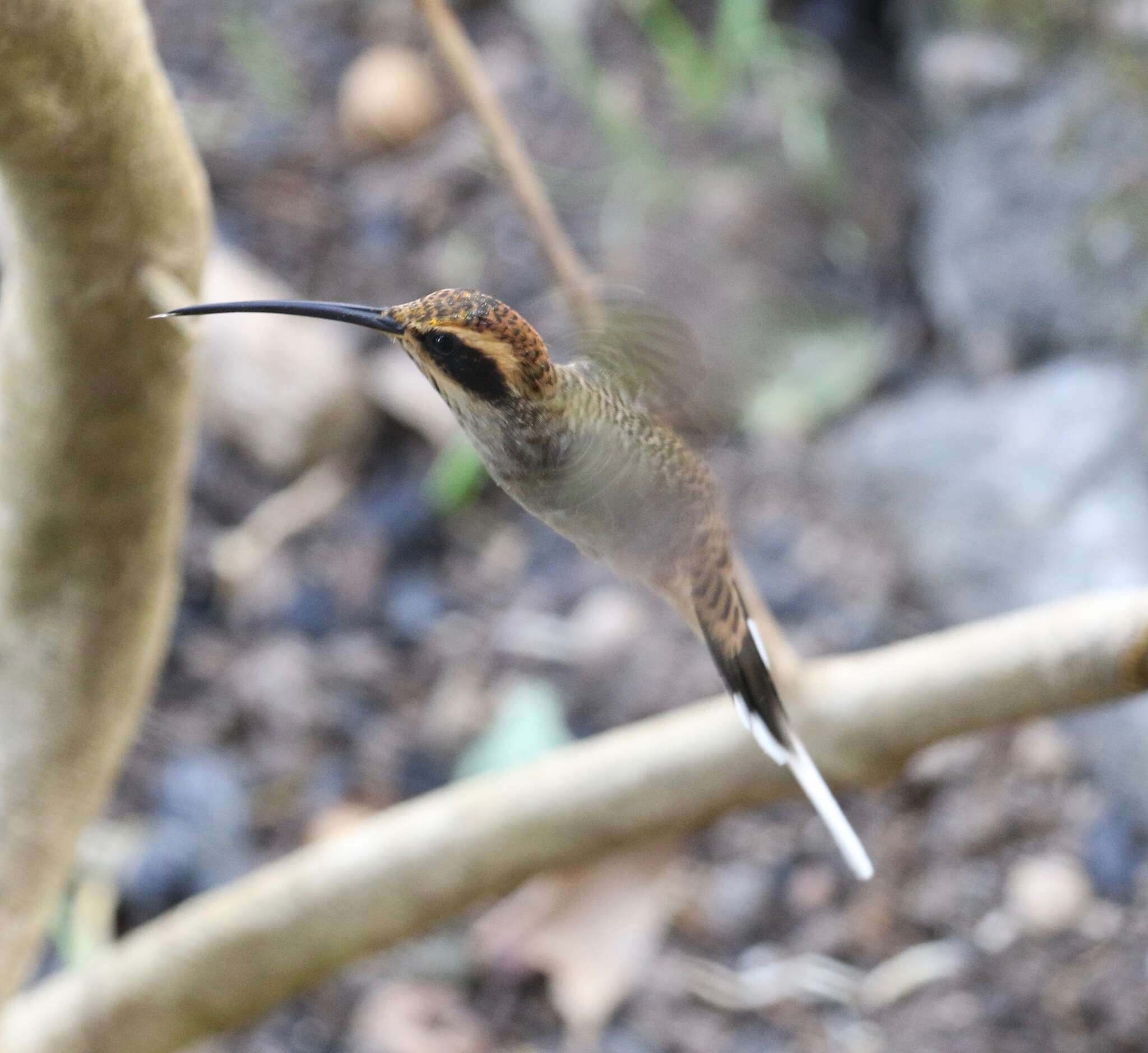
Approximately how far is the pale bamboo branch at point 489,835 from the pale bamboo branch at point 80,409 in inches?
3.2

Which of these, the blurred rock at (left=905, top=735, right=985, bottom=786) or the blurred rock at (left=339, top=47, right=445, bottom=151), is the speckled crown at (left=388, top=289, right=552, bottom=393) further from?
the blurred rock at (left=339, top=47, right=445, bottom=151)

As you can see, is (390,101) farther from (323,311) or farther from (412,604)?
(323,311)

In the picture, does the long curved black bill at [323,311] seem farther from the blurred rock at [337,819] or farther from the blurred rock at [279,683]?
the blurred rock at [279,683]

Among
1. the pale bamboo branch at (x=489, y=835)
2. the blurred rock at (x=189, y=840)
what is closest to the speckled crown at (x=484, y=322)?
the pale bamboo branch at (x=489, y=835)

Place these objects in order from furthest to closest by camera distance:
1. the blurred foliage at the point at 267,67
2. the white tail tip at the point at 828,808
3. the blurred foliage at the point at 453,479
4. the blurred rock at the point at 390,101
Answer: the blurred foliage at the point at 267,67, the blurred rock at the point at 390,101, the blurred foliage at the point at 453,479, the white tail tip at the point at 828,808

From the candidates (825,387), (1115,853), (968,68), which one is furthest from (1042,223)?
(1115,853)

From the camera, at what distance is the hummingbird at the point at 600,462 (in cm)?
47

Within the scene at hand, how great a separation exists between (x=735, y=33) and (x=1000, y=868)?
1.21 m

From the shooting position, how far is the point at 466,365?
0.48m

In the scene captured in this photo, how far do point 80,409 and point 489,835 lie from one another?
358 millimetres

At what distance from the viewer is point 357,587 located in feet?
5.60

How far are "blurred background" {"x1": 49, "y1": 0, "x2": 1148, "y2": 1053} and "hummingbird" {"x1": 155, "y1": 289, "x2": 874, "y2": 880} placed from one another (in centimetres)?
44

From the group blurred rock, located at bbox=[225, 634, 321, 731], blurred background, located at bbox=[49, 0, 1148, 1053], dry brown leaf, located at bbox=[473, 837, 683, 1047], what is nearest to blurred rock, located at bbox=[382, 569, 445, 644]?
blurred background, located at bbox=[49, 0, 1148, 1053]

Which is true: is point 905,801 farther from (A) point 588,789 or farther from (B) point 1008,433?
A: (A) point 588,789
